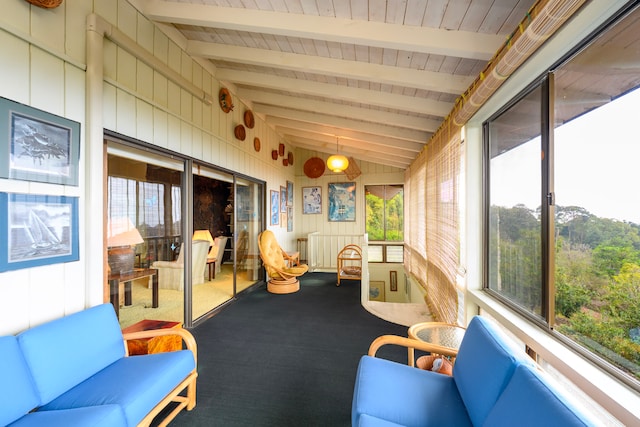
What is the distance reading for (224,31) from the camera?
2652 mm

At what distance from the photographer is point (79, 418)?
1.16 meters

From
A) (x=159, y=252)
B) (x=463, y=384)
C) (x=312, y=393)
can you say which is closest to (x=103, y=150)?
(x=159, y=252)

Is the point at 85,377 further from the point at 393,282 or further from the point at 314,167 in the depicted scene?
the point at 393,282

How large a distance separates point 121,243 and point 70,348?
1074mm

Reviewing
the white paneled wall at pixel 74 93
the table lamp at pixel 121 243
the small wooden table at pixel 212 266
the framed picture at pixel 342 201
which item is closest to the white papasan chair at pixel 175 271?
the table lamp at pixel 121 243

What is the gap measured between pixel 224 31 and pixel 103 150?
1653 millimetres

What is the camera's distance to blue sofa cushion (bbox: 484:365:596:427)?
0.75 m

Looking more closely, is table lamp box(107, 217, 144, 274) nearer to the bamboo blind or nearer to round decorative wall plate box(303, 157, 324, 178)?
the bamboo blind

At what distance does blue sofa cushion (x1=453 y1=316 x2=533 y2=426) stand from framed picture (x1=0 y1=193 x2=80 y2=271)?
8.46 feet

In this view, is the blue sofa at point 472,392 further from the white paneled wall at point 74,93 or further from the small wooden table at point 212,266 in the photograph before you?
the small wooden table at point 212,266

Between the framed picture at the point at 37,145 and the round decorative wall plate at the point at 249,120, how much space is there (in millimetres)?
2751

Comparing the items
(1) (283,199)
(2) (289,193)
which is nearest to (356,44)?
(1) (283,199)

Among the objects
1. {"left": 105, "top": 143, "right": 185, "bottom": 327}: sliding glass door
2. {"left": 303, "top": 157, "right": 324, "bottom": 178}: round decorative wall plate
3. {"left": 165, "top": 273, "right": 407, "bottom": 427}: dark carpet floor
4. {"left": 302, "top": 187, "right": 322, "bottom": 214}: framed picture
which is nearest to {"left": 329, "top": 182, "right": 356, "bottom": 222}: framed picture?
{"left": 302, "top": 187, "right": 322, "bottom": 214}: framed picture

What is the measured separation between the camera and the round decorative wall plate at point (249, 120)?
439 cm
